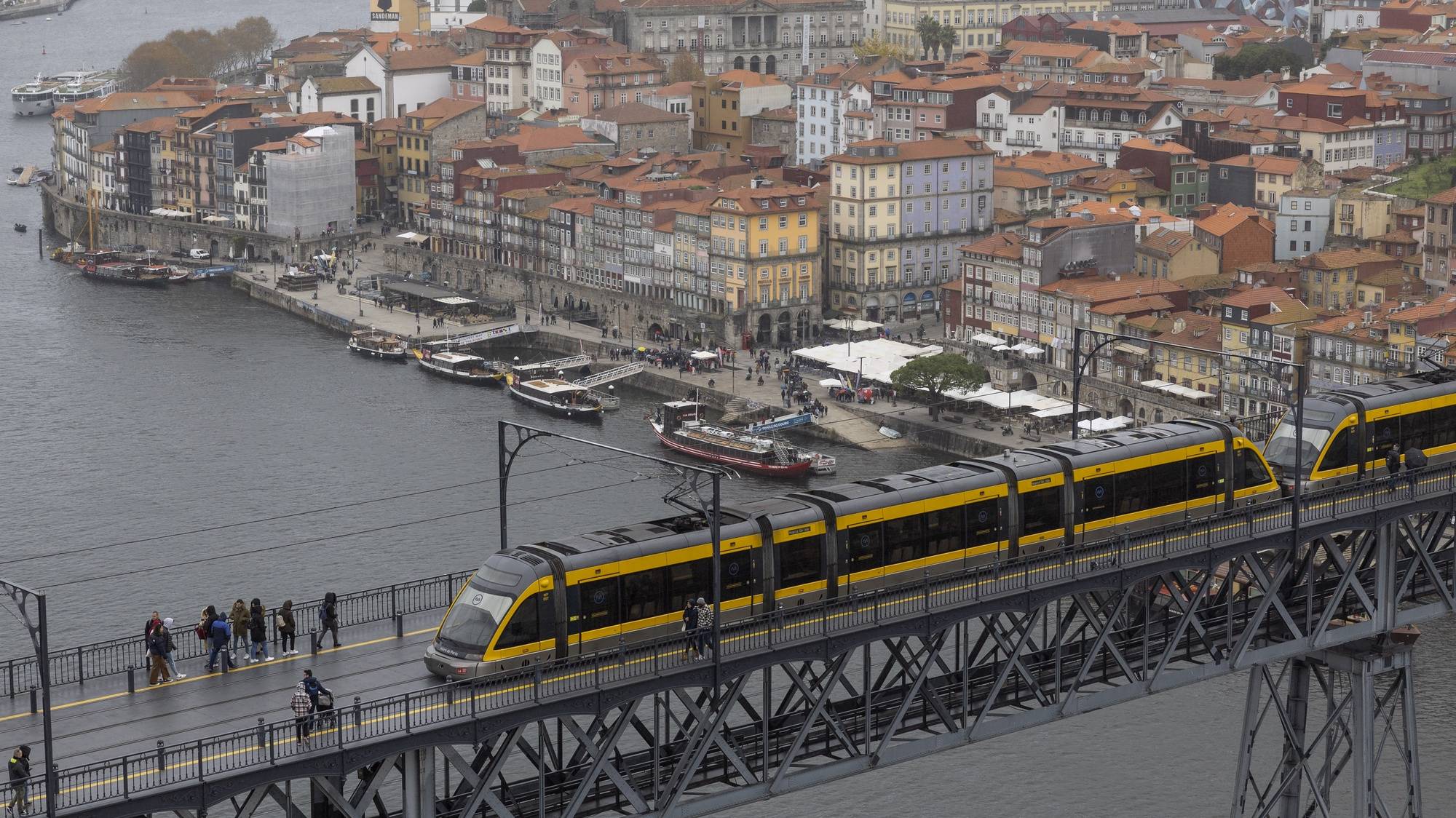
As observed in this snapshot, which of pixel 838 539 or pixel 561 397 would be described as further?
pixel 561 397

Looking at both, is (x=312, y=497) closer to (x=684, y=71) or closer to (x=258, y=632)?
(x=258, y=632)

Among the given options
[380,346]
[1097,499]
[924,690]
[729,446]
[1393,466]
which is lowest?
[729,446]

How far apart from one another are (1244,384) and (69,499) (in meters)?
39.0

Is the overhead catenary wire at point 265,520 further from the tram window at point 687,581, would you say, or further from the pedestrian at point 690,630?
the pedestrian at point 690,630

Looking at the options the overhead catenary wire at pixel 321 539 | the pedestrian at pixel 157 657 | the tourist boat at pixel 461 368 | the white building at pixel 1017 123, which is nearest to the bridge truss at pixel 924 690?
the pedestrian at pixel 157 657

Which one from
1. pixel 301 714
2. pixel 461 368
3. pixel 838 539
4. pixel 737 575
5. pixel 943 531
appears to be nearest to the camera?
pixel 301 714

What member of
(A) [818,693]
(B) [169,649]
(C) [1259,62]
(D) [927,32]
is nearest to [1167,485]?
(A) [818,693]

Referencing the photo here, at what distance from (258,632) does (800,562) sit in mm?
7701

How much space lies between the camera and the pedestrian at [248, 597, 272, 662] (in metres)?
34.5

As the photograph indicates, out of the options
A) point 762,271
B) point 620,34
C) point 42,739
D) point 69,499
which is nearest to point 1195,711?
point 42,739

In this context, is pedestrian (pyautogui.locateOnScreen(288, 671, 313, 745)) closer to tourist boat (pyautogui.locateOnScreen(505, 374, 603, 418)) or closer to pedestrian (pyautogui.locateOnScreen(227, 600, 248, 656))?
pedestrian (pyautogui.locateOnScreen(227, 600, 248, 656))

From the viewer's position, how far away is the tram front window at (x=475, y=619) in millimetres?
33250

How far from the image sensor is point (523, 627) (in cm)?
3344

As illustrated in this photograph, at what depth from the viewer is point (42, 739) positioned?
31406 millimetres
